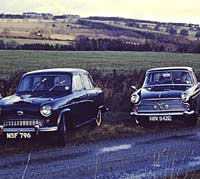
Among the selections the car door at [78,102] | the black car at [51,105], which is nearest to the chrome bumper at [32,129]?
the black car at [51,105]

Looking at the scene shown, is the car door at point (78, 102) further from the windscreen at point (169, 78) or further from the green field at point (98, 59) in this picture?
the green field at point (98, 59)

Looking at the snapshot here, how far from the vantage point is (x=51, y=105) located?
10070 mm

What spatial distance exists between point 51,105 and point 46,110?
16 cm

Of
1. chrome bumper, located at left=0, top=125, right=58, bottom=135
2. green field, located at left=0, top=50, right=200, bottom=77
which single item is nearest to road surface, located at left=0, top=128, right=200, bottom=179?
chrome bumper, located at left=0, top=125, right=58, bottom=135

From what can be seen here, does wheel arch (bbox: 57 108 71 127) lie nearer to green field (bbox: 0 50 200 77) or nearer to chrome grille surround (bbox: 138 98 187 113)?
chrome grille surround (bbox: 138 98 187 113)

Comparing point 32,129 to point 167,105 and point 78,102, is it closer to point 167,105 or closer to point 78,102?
point 78,102

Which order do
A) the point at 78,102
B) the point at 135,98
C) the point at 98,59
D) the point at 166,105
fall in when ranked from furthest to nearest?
1. the point at 98,59
2. the point at 135,98
3. the point at 166,105
4. the point at 78,102

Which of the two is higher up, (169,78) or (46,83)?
(46,83)

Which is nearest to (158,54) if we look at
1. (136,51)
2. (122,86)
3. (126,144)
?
(136,51)

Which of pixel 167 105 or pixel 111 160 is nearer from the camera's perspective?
pixel 111 160

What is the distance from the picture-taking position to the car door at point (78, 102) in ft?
36.1

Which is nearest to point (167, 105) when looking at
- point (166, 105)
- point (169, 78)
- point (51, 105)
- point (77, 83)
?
point (166, 105)

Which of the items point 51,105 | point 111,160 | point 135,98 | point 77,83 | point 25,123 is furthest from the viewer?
point 135,98

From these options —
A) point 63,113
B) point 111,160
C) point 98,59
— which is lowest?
point 111,160
